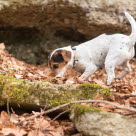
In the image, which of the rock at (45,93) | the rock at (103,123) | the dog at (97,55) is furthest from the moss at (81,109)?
the dog at (97,55)

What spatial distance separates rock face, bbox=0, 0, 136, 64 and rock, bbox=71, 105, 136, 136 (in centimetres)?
474

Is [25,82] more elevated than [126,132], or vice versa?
[25,82]

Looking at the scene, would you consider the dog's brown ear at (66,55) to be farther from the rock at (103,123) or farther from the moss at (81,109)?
the rock at (103,123)

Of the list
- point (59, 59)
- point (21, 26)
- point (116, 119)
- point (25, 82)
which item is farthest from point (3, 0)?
point (116, 119)

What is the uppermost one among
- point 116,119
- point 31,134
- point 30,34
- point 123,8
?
point 123,8

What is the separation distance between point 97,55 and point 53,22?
316cm

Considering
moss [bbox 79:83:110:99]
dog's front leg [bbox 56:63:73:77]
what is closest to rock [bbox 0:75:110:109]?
moss [bbox 79:83:110:99]

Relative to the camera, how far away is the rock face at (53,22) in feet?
23.8

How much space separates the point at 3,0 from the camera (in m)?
7.07

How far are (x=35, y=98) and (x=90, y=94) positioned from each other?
0.65m

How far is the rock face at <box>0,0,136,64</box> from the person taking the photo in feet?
23.8

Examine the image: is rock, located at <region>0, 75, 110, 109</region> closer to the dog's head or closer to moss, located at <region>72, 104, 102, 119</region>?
moss, located at <region>72, 104, 102, 119</region>

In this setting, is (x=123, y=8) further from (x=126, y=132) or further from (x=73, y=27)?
(x=126, y=132)

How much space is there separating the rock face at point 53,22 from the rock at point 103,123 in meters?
A: 4.74
